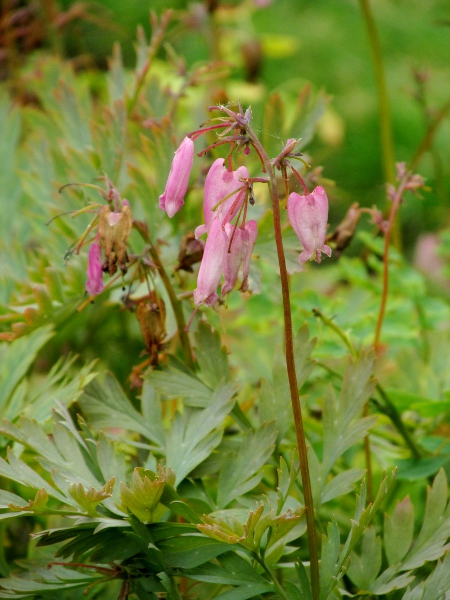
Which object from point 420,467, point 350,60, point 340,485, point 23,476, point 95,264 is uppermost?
point 95,264

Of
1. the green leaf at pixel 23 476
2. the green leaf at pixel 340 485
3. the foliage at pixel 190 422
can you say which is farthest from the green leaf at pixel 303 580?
the green leaf at pixel 23 476

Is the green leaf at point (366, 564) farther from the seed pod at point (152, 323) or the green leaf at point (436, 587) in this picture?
the seed pod at point (152, 323)

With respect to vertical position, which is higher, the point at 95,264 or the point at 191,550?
the point at 95,264

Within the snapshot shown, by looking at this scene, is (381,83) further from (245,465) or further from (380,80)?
(245,465)

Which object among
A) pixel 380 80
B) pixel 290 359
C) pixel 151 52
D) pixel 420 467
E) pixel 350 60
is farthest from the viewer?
pixel 350 60

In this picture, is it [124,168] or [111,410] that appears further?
[124,168]

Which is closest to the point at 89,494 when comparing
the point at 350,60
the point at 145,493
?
the point at 145,493

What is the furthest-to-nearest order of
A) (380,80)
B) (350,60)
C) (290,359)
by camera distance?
(350,60), (380,80), (290,359)
